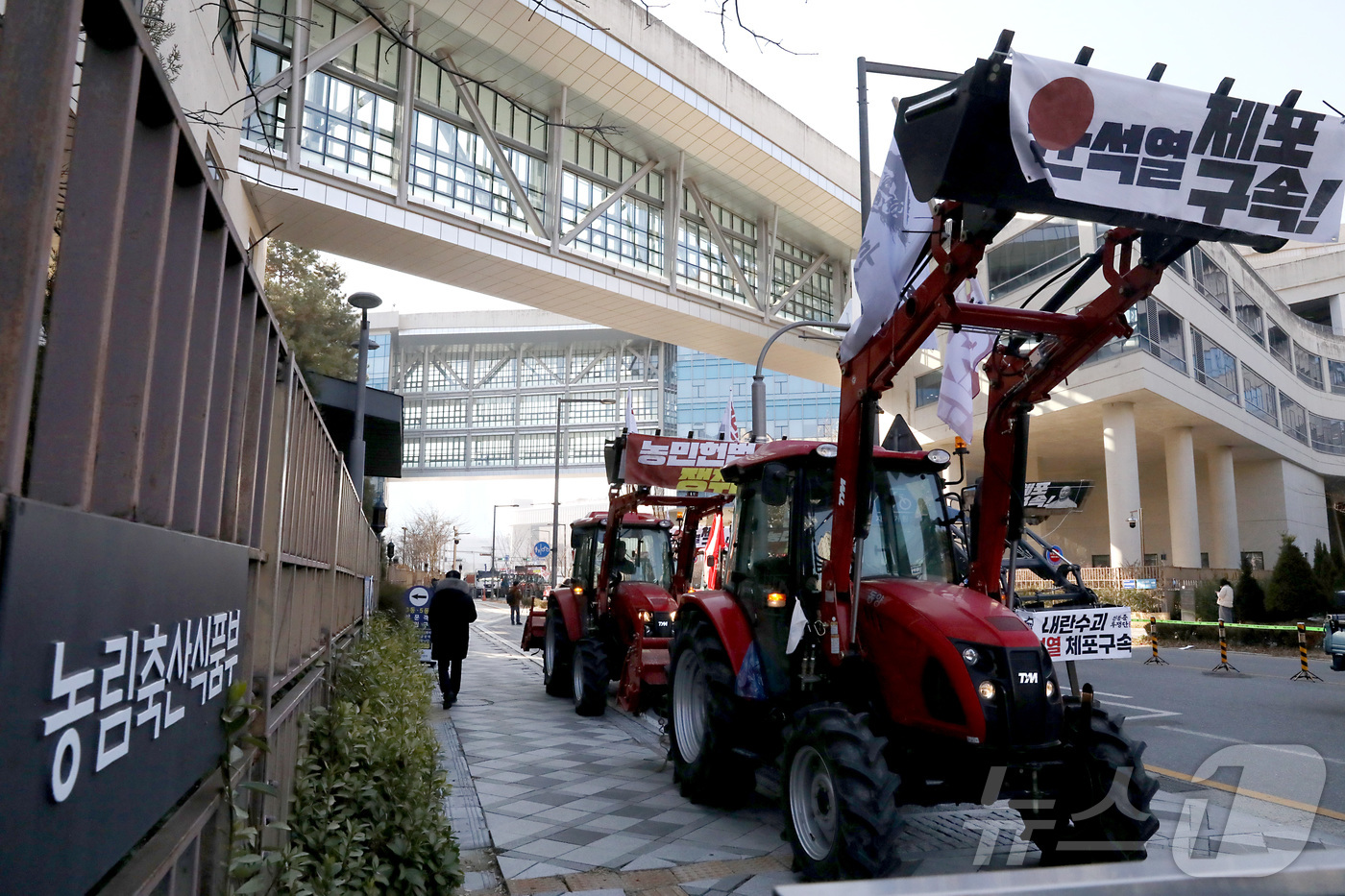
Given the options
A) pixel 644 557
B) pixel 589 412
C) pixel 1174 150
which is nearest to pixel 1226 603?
pixel 644 557

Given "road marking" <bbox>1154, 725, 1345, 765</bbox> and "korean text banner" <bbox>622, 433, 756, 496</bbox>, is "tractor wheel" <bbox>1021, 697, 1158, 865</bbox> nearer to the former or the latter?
"road marking" <bbox>1154, 725, 1345, 765</bbox>

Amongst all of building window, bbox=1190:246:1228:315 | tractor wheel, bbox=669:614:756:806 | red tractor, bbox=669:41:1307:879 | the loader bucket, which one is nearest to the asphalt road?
red tractor, bbox=669:41:1307:879

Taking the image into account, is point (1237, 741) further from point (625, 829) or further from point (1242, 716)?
point (625, 829)

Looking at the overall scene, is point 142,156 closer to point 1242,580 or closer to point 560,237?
point 560,237

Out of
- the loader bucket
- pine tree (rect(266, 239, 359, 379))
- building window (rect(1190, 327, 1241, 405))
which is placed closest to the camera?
the loader bucket

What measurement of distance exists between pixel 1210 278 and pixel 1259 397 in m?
7.89

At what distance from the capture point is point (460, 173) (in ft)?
75.4

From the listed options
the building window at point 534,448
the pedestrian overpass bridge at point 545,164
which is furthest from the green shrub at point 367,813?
the building window at point 534,448

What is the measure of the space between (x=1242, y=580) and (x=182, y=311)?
28059 mm

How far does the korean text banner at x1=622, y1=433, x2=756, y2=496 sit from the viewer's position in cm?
1030

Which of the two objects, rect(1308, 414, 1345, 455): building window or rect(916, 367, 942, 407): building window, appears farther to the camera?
rect(1308, 414, 1345, 455): building window

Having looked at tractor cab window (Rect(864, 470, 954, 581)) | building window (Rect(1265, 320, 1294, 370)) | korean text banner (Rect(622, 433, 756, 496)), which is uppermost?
building window (Rect(1265, 320, 1294, 370))

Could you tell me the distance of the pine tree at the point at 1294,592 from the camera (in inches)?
923

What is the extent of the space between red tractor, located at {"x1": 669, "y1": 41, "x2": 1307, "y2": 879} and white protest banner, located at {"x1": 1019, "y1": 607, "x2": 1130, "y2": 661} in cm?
117
